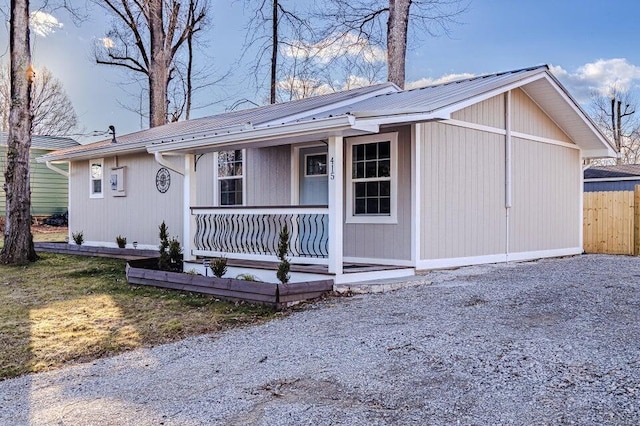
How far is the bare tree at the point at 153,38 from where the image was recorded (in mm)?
21156

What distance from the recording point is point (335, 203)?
22.4 feet

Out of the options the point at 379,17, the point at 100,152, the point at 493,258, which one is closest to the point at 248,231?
the point at 493,258

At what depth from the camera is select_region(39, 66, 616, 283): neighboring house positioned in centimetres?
760

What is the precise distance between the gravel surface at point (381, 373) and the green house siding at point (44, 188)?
752 inches

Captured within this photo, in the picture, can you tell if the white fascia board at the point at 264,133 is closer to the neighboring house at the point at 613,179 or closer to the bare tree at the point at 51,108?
the neighboring house at the point at 613,179

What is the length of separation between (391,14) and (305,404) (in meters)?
15.3

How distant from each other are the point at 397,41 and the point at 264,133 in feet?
33.8

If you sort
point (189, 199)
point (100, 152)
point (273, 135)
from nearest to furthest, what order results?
1. point (273, 135)
2. point (189, 199)
3. point (100, 152)

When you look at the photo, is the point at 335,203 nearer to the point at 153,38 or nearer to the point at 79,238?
the point at 79,238

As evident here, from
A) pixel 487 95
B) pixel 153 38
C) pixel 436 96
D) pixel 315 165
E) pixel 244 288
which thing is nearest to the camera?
pixel 244 288

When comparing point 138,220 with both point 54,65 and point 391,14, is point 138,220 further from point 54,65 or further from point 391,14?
point 54,65

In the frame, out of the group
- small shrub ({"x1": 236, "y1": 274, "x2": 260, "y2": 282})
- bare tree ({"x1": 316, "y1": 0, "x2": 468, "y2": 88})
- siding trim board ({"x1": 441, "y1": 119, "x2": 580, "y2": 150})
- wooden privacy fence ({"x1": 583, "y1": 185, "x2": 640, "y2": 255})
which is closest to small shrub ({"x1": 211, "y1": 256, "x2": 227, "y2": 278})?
small shrub ({"x1": 236, "y1": 274, "x2": 260, "y2": 282})

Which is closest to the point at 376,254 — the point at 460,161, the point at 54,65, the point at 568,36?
the point at 460,161

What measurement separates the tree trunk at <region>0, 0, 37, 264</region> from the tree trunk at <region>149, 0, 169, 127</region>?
10.1 m
